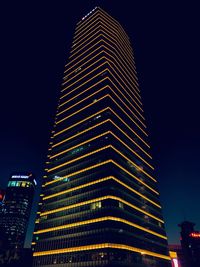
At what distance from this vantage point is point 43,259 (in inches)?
3839

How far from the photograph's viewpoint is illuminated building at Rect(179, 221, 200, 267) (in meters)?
175

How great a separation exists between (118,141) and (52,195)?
39.4 m

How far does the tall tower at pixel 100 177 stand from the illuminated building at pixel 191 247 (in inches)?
2825

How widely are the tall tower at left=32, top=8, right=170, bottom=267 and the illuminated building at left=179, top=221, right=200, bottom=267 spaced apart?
71748mm

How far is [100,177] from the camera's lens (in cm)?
9712

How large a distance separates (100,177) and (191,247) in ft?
424

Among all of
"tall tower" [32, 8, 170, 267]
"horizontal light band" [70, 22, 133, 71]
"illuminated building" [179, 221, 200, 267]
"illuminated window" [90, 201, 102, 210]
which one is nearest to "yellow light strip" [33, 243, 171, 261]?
"tall tower" [32, 8, 170, 267]

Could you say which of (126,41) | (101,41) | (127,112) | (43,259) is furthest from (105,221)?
(126,41)

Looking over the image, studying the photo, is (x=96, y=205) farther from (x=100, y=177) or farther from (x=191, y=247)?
(x=191, y=247)

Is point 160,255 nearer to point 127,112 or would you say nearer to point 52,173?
point 52,173

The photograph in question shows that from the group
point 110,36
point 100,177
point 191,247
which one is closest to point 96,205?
point 100,177

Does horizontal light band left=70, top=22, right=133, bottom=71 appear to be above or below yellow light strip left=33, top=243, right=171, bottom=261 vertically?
above

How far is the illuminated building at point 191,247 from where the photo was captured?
575ft

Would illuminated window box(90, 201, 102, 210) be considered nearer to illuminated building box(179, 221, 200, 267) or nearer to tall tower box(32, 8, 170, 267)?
tall tower box(32, 8, 170, 267)
